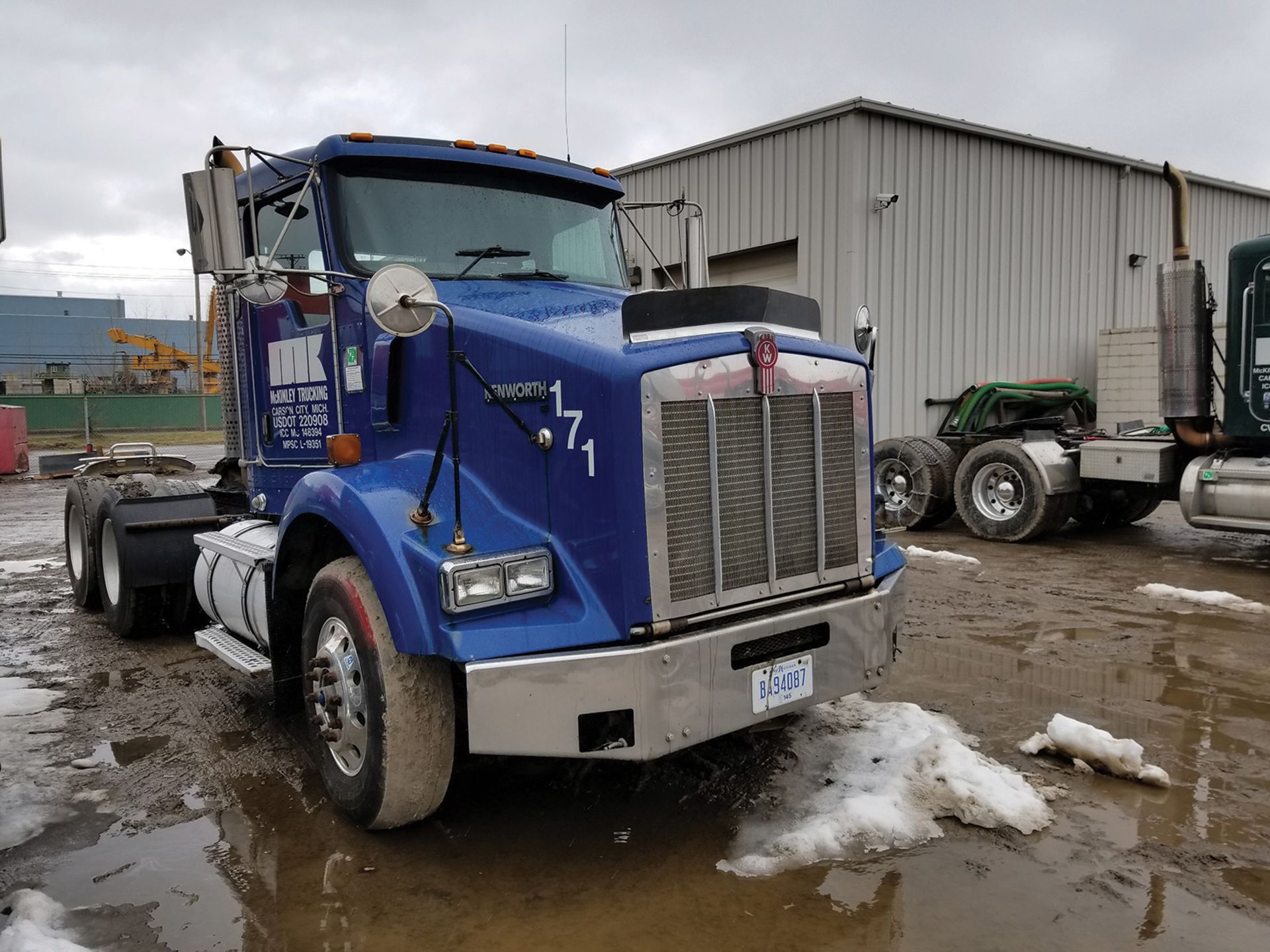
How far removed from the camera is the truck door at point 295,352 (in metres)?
4.29

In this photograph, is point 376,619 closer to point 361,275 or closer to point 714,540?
point 714,540

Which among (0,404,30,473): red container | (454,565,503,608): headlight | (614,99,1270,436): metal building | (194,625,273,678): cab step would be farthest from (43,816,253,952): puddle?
(0,404,30,473): red container

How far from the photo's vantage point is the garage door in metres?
13.0

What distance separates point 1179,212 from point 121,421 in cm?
4018

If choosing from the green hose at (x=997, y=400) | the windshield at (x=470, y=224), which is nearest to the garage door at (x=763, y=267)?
the green hose at (x=997, y=400)

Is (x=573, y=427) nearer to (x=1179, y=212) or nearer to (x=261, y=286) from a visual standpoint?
(x=261, y=286)

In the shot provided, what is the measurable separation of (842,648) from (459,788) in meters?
1.66

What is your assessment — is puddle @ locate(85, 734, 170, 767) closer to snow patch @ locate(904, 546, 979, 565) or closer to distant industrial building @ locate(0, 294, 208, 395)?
snow patch @ locate(904, 546, 979, 565)

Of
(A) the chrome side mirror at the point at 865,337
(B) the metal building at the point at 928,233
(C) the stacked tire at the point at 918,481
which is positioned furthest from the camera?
(B) the metal building at the point at 928,233

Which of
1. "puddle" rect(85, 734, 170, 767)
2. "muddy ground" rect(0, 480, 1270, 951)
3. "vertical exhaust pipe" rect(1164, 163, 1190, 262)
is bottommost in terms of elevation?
"muddy ground" rect(0, 480, 1270, 951)

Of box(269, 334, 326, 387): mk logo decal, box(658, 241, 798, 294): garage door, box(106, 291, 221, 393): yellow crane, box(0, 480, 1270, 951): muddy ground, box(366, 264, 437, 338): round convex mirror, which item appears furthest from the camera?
box(106, 291, 221, 393): yellow crane

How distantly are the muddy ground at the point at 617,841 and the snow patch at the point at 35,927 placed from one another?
0.19ft

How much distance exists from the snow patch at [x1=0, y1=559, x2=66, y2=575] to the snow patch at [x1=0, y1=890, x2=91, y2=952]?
6.98 m

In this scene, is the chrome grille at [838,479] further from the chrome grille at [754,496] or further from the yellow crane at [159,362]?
the yellow crane at [159,362]
